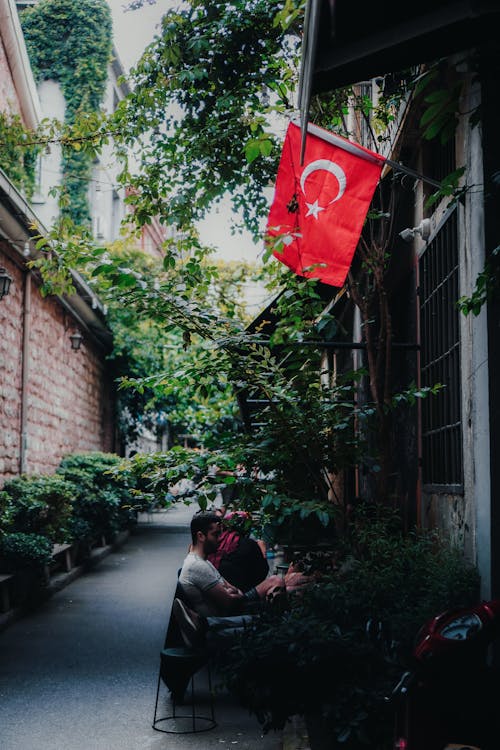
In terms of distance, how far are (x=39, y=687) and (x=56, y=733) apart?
1296 mm

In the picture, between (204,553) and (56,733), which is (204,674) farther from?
(56,733)

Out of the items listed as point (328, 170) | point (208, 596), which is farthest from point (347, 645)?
point (328, 170)

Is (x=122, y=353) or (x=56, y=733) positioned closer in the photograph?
(x=56, y=733)

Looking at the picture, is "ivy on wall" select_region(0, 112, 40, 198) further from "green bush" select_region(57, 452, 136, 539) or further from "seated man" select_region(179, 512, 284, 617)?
"seated man" select_region(179, 512, 284, 617)

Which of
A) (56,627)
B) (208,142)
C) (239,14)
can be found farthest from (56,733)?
(239,14)

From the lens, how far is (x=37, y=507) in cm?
1097

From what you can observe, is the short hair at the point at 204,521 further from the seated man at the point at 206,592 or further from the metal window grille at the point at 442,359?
the metal window grille at the point at 442,359

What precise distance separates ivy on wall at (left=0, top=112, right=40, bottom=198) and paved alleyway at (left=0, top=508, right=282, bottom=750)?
5.49 m

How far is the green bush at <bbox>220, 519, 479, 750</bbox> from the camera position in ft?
12.0

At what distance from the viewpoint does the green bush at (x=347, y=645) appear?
144 inches

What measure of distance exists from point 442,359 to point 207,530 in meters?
2.37

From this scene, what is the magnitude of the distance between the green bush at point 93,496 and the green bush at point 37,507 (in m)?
1.60

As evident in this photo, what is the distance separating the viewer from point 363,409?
20.0 feet

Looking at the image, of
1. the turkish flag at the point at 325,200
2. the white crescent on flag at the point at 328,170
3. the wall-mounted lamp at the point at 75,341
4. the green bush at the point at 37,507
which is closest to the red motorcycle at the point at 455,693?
the turkish flag at the point at 325,200
